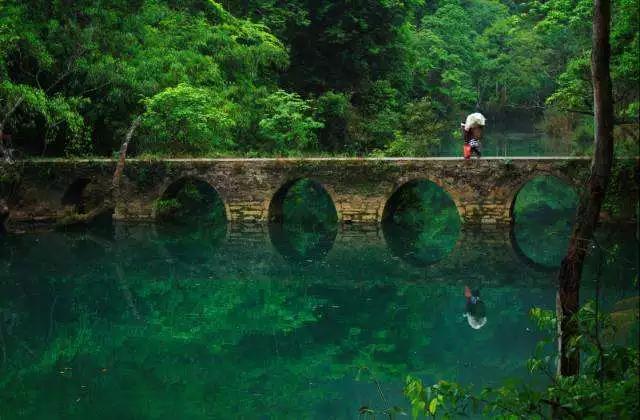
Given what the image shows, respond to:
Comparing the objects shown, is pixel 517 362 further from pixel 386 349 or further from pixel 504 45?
pixel 504 45

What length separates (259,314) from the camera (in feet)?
47.2

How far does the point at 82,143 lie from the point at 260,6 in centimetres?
1001

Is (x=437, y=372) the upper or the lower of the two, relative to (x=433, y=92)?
lower

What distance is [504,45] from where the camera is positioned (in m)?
48.9

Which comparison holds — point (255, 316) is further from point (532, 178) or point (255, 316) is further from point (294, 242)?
point (532, 178)

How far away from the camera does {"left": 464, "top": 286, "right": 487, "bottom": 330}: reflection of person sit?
13.4 metres

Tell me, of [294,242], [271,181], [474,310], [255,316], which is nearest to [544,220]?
[294,242]

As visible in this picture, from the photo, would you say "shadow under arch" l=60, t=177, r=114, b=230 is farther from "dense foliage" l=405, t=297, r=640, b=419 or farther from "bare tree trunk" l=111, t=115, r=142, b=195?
"dense foliage" l=405, t=297, r=640, b=419

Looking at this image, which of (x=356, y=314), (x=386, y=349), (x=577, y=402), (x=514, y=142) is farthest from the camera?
(x=514, y=142)

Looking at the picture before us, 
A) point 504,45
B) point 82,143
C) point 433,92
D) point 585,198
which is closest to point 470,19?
point 504,45

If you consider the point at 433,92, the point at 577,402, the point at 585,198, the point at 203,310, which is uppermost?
the point at 433,92

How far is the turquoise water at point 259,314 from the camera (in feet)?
34.0

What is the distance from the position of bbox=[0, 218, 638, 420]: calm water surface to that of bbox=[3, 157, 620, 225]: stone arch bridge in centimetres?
77

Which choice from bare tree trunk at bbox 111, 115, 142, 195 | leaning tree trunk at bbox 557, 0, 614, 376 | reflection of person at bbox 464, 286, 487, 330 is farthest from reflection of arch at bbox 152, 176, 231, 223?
leaning tree trunk at bbox 557, 0, 614, 376
